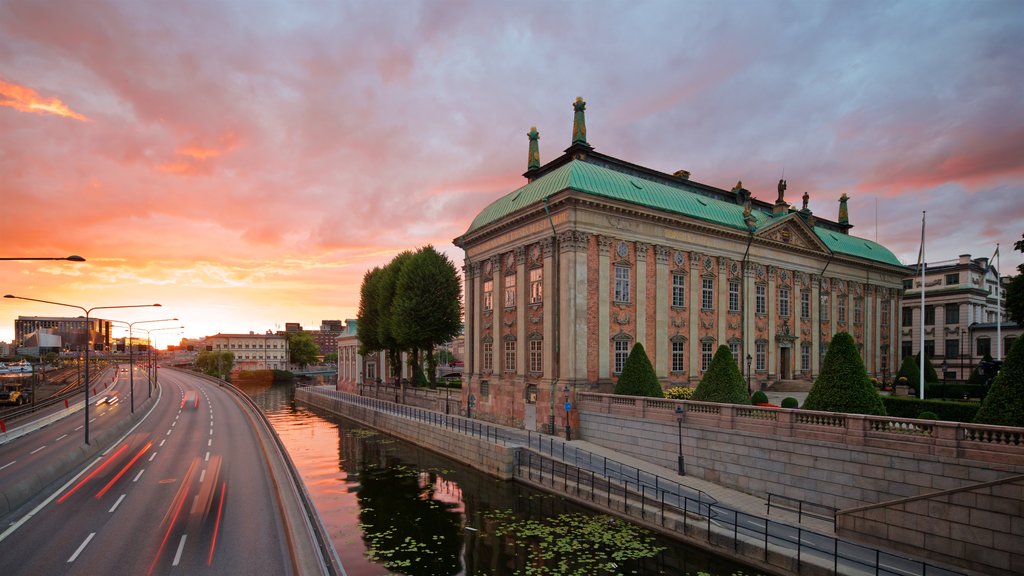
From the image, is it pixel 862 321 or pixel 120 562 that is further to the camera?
pixel 862 321

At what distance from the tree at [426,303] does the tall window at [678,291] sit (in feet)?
84.6

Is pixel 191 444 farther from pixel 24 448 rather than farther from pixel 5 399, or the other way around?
pixel 5 399

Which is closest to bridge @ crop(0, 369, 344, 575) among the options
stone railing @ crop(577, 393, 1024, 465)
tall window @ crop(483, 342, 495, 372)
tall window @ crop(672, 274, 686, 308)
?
tall window @ crop(483, 342, 495, 372)

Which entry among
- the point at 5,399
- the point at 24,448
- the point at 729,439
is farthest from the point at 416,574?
the point at 5,399

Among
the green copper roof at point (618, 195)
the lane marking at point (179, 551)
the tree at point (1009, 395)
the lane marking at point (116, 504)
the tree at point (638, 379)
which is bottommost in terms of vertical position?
the lane marking at point (116, 504)

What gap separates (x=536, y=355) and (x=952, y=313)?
6005 centimetres

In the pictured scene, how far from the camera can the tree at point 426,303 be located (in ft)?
186

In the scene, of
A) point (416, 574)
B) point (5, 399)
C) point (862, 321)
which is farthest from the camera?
point (5, 399)

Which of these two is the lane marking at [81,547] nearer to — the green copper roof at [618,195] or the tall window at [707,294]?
the green copper roof at [618,195]

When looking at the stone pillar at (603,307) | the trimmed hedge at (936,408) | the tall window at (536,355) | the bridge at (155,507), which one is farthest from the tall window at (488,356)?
the trimmed hedge at (936,408)

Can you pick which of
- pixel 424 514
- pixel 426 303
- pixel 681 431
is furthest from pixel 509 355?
pixel 424 514

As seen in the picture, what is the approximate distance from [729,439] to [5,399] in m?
81.1

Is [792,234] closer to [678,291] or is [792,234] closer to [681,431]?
[678,291]

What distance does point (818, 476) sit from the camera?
21.9 metres
